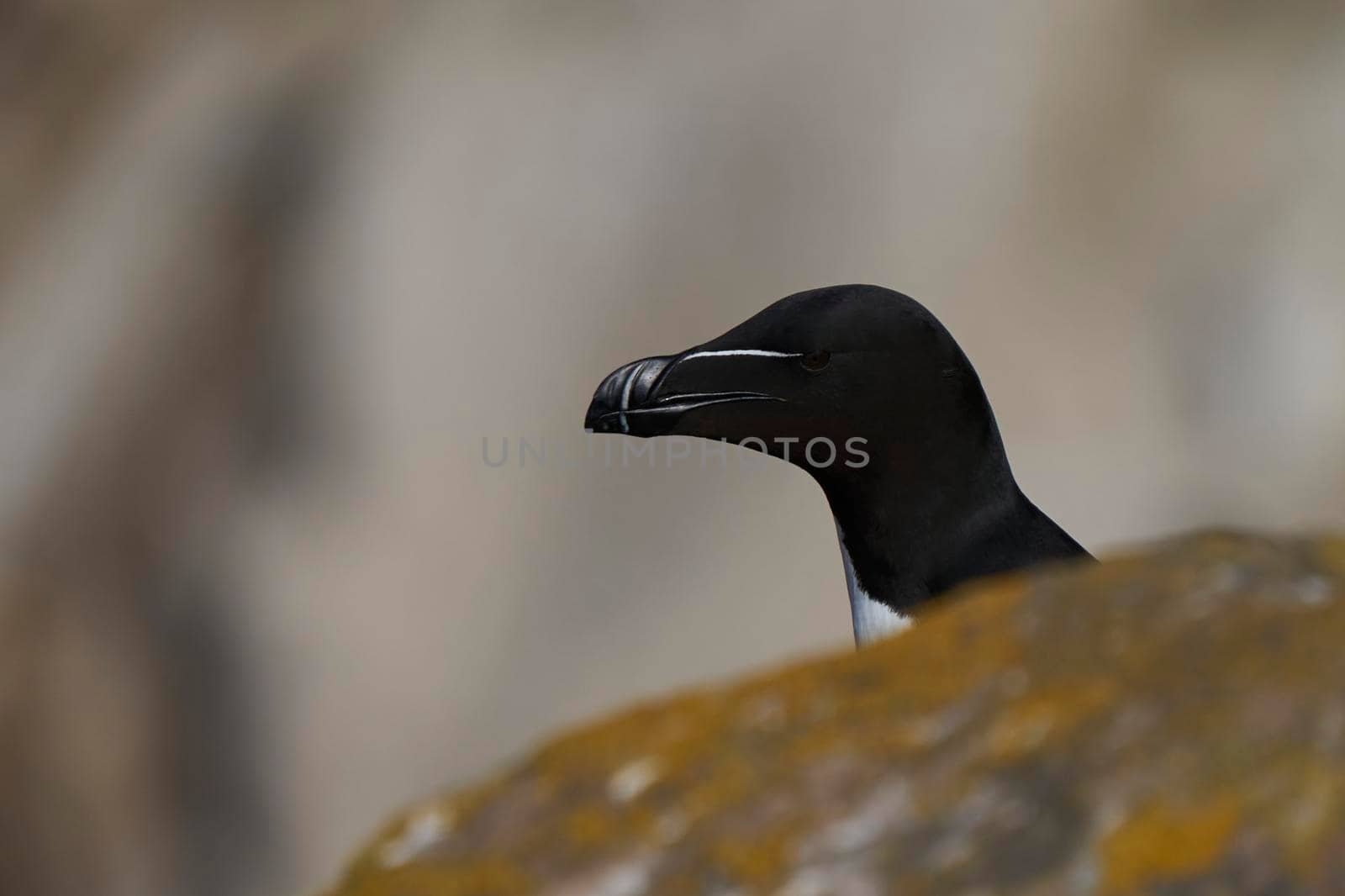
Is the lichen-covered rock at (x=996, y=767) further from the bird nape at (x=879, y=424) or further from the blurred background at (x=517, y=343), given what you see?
the blurred background at (x=517, y=343)

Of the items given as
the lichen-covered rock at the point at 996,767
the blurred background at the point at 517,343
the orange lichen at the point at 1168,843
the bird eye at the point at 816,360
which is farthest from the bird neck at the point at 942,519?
the blurred background at the point at 517,343

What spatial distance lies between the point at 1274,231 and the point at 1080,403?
3.21 feet

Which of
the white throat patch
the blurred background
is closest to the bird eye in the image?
the white throat patch

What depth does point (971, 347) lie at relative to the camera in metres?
6.22

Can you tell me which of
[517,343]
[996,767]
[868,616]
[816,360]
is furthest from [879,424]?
[517,343]

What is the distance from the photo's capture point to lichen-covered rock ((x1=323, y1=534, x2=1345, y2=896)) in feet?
3.49

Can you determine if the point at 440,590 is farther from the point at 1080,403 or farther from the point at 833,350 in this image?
the point at 833,350

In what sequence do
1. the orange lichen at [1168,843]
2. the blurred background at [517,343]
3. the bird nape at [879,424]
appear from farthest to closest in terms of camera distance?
the blurred background at [517,343] < the bird nape at [879,424] < the orange lichen at [1168,843]

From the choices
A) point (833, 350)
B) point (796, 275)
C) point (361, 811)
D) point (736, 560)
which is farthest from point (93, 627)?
point (833, 350)

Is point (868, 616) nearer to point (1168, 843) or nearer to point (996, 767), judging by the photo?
point (996, 767)

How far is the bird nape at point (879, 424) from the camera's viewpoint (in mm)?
2590

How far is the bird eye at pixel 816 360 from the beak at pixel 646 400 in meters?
0.09

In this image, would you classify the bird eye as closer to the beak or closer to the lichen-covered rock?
the beak

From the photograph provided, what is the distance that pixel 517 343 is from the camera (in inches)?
268
